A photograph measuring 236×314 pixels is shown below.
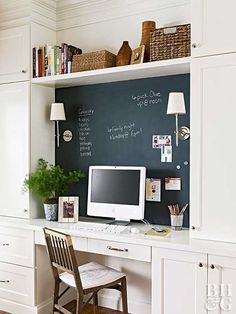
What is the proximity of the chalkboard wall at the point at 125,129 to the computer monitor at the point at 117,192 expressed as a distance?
169 millimetres

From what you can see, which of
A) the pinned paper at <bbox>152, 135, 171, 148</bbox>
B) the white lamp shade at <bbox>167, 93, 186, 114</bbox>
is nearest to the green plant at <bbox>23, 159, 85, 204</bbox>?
the pinned paper at <bbox>152, 135, 171, 148</bbox>

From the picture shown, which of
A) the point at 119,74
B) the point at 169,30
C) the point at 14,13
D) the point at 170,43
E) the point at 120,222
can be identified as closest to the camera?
the point at 170,43

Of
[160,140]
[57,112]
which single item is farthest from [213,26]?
[57,112]

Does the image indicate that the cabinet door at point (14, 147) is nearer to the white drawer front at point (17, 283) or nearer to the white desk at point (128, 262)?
the white desk at point (128, 262)

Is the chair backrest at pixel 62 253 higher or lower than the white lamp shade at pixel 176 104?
lower

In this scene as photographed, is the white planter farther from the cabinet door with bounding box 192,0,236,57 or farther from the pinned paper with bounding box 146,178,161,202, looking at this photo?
the cabinet door with bounding box 192,0,236,57

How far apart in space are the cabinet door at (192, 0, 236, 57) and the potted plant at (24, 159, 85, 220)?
149 cm

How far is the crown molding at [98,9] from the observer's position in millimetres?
2886

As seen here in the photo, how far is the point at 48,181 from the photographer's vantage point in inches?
119

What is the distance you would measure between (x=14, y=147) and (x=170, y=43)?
62.9 inches

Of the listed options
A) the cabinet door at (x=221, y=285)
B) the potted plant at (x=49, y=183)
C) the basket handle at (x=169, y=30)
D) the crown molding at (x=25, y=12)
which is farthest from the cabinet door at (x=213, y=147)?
the crown molding at (x=25, y=12)

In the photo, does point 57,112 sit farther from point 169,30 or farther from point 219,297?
point 219,297

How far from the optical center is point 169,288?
2301mm

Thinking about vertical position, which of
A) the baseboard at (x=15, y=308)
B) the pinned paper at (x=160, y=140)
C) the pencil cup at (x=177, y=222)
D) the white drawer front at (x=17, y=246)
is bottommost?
the baseboard at (x=15, y=308)
